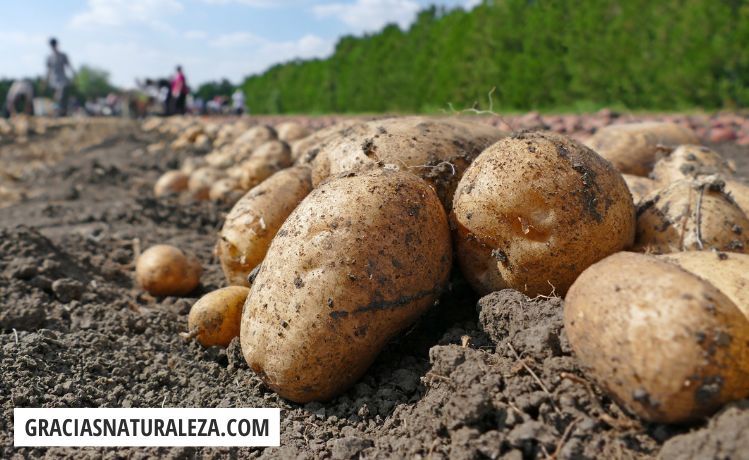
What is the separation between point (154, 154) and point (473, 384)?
468 inches

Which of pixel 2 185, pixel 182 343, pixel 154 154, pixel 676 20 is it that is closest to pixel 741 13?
pixel 676 20

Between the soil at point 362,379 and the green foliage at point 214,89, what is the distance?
85885 millimetres

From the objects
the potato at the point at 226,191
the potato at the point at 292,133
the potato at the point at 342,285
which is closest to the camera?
the potato at the point at 342,285

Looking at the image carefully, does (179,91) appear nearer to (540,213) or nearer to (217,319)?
(217,319)

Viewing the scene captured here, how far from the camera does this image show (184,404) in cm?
267

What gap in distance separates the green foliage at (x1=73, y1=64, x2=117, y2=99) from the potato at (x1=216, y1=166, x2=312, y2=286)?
94.8 m

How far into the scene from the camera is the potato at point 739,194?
3.11 m

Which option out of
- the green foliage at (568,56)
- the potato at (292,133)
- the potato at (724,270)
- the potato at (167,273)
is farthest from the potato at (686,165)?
the green foliage at (568,56)

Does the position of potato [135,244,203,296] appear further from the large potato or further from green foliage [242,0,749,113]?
green foliage [242,0,749,113]

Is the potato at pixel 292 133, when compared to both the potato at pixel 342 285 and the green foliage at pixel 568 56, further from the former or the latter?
the green foliage at pixel 568 56

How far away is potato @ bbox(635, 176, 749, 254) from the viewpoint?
268 cm

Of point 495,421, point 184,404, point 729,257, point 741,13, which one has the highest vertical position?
point 741,13

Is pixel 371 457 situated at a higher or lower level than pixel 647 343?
lower

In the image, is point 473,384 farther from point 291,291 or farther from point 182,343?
A: point 182,343
